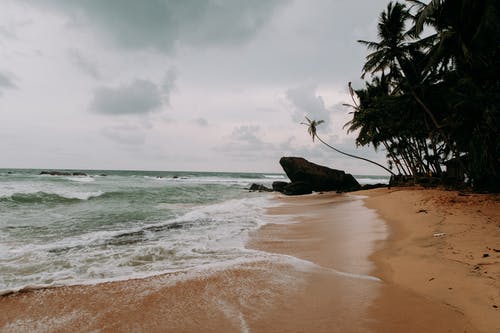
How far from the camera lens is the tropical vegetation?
11.2 metres

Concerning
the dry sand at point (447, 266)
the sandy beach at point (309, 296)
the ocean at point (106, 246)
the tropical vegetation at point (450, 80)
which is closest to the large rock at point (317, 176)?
the tropical vegetation at point (450, 80)

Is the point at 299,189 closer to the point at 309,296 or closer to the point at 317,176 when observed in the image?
the point at 317,176

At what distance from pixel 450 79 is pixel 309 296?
17.4m

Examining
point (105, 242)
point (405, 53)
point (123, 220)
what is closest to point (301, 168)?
point (405, 53)

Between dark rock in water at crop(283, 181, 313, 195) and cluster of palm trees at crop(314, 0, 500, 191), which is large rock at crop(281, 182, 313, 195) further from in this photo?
cluster of palm trees at crop(314, 0, 500, 191)

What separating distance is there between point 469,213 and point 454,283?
5843 millimetres

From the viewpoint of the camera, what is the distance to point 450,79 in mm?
16047

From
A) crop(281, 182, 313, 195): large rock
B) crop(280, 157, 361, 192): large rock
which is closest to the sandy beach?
crop(281, 182, 313, 195): large rock

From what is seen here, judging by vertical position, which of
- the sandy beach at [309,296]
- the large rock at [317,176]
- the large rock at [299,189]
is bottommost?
the sandy beach at [309,296]

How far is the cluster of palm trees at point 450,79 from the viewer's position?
11242mm

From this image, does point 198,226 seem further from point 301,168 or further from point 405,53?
point 301,168

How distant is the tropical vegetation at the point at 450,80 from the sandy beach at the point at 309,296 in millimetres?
7258

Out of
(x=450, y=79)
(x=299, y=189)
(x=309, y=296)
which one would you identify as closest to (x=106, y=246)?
Result: (x=309, y=296)

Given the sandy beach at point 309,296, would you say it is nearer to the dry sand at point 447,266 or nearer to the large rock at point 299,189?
the dry sand at point 447,266
